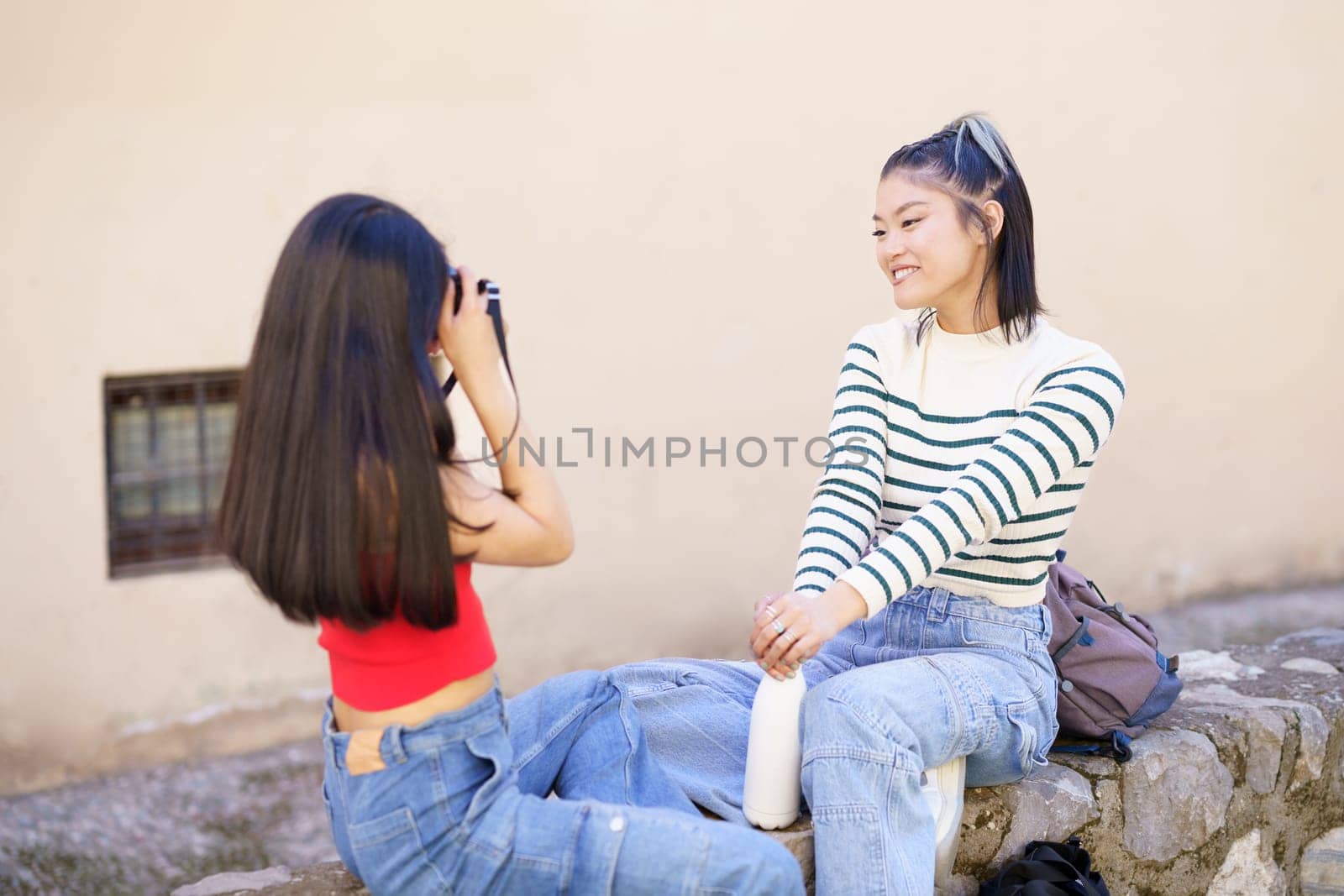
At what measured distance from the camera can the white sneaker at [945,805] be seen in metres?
2.13

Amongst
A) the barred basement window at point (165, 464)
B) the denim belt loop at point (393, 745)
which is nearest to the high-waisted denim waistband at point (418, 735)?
the denim belt loop at point (393, 745)

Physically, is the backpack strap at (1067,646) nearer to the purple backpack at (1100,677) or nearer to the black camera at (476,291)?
the purple backpack at (1100,677)

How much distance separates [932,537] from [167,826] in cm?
289

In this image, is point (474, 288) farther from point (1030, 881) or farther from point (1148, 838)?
point (1148, 838)

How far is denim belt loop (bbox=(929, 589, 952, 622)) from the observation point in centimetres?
228

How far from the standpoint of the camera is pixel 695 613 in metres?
4.92

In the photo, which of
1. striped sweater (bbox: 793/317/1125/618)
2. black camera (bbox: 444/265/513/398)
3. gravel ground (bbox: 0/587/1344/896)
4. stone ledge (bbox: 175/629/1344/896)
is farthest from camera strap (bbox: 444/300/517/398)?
gravel ground (bbox: 0/587/1344/896)

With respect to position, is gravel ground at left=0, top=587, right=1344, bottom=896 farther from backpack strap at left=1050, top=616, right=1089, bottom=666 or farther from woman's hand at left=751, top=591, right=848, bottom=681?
woman's hand at left=751, top=591, right=848, bottom=681

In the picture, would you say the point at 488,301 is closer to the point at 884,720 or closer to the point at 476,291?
the point at 476,291

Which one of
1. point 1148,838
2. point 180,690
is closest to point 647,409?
point 180,690

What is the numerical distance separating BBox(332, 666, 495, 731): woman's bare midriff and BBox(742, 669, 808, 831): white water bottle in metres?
0.47

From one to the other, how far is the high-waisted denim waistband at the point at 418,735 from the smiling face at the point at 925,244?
1.04 metres

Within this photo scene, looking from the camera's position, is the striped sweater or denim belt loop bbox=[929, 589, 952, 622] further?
denim belt loop bbox=[929, 589, 952, 622]

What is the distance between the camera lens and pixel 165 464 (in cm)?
426
